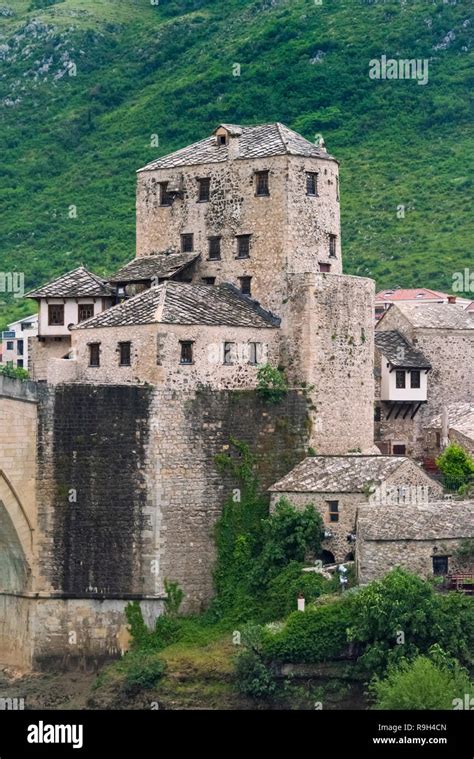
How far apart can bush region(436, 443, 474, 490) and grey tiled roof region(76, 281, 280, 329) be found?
677cm

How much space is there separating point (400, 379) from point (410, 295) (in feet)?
86.4

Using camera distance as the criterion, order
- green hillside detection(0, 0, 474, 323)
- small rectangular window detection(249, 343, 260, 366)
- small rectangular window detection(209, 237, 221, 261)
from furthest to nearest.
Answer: green hillside detection(0, 0, 474, 323)
small rectangular window detection(209, 237, 221, 261)
small rectangular window detection(249, 343, 260, 366)

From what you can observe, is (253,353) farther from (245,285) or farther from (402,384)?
(402,384)

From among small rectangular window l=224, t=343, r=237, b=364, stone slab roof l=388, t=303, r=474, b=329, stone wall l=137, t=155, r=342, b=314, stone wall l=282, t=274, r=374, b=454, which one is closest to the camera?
small rectangular window l=224, t=343, r=237, b=364

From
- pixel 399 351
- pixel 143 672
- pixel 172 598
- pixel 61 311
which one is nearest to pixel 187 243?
pixel 61 311

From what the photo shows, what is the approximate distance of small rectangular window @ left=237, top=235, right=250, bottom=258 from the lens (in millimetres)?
79250

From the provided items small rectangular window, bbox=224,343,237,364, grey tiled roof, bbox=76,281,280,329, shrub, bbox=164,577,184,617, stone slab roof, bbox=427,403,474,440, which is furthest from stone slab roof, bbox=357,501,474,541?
stone slab roof, bbox=427,403,474,440

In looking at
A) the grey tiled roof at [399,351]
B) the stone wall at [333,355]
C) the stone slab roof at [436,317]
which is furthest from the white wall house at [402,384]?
the stone wall at [333,355]

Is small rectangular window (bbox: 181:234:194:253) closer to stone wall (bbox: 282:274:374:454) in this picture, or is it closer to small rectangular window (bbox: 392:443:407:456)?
stone wall (bbox: 282:274:374:454)

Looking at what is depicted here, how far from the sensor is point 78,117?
127 metres

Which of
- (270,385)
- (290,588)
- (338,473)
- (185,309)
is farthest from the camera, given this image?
(270,385)

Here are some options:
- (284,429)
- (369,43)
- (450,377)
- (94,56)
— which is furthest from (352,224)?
(284,429)

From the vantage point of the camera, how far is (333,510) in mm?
74562

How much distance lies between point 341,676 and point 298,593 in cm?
328
